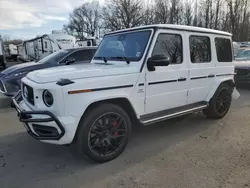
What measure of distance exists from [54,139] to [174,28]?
282 cm

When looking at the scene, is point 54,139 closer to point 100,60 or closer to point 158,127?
point 100,60

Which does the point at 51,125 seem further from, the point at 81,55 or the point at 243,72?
the point at 243,72

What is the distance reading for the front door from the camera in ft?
13.1

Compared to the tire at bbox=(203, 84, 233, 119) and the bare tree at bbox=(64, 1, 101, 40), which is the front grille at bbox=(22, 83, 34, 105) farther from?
the bare tree at bbox=(64, 1, 101, 40)

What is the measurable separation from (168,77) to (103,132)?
1522 mm

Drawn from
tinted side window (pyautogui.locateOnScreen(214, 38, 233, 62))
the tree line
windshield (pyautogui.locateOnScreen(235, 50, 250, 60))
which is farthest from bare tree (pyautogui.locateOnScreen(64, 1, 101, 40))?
tinted side window (pyautogui.locateOnScreen(214, 38, 233, 62))

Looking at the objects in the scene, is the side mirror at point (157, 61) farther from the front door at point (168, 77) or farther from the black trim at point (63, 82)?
the black trim at point (63, 82)

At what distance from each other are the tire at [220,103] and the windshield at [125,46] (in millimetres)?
2230

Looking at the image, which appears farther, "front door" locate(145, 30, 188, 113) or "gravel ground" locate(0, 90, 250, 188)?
"front door" locate(145, 30, 188, 113)

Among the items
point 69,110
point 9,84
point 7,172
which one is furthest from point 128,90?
point 9,84

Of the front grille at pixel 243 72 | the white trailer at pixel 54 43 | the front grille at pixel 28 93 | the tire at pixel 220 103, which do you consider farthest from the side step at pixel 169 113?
the white trailer at pixel 54 43

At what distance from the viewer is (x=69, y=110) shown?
3109mm

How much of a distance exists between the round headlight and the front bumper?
15 centimetres

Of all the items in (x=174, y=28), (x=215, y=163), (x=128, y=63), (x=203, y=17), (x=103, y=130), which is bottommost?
(x=215, y=163)
